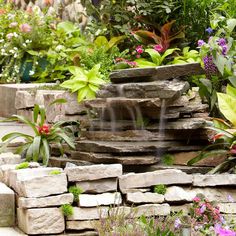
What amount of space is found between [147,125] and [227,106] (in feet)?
2.23

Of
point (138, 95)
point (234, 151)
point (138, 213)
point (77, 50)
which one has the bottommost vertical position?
point (138, 213)

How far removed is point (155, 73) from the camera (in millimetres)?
6562

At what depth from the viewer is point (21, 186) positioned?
561 cm

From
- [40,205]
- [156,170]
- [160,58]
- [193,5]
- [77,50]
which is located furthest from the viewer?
[77,50]

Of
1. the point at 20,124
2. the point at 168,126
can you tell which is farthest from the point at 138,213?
the point at 20,124

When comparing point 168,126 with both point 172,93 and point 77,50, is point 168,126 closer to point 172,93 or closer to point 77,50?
point 172,93

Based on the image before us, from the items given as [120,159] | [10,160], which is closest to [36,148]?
[10,160]

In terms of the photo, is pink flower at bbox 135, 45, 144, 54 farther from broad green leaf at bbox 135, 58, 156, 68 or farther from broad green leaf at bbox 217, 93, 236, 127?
broad green leaf at bbox 217, 93, 236, 127

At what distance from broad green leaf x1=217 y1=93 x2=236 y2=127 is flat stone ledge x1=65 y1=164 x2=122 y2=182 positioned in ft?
3.88

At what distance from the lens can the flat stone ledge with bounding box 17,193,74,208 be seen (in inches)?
217

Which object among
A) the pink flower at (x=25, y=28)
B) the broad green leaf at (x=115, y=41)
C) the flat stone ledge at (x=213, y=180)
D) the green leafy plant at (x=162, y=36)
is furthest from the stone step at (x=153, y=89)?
the pink flower at (x=25, y=28)

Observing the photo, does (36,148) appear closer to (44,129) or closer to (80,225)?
(44,129)

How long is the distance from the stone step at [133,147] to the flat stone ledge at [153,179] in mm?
422

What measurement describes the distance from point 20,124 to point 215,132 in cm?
328
